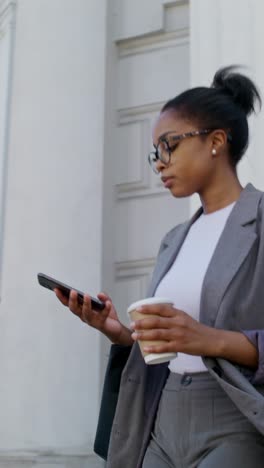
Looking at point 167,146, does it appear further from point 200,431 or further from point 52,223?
point 52,223

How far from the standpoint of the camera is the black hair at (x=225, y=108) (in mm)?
1842

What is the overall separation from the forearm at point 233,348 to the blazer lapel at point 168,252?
1.09 feet

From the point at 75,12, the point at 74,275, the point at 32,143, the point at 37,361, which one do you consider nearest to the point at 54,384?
the point at 37,361

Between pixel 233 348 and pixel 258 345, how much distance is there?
0.05m

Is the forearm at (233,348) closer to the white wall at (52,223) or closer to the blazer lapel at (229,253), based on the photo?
the blazer lapel at (229,253)

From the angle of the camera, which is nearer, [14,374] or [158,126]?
[158,126]

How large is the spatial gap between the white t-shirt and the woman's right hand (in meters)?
0.12

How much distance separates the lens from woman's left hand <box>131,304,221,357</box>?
1433mm

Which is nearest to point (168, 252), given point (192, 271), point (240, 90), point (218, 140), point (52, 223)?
point (192, 271)

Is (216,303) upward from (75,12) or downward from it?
downward

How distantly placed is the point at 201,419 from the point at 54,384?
7.36ft

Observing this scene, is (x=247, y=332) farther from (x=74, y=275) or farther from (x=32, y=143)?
(x=32, y=143)

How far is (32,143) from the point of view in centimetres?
412

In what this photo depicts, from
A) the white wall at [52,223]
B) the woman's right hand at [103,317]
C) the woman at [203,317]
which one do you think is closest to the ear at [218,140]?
the woman at [203,317]
